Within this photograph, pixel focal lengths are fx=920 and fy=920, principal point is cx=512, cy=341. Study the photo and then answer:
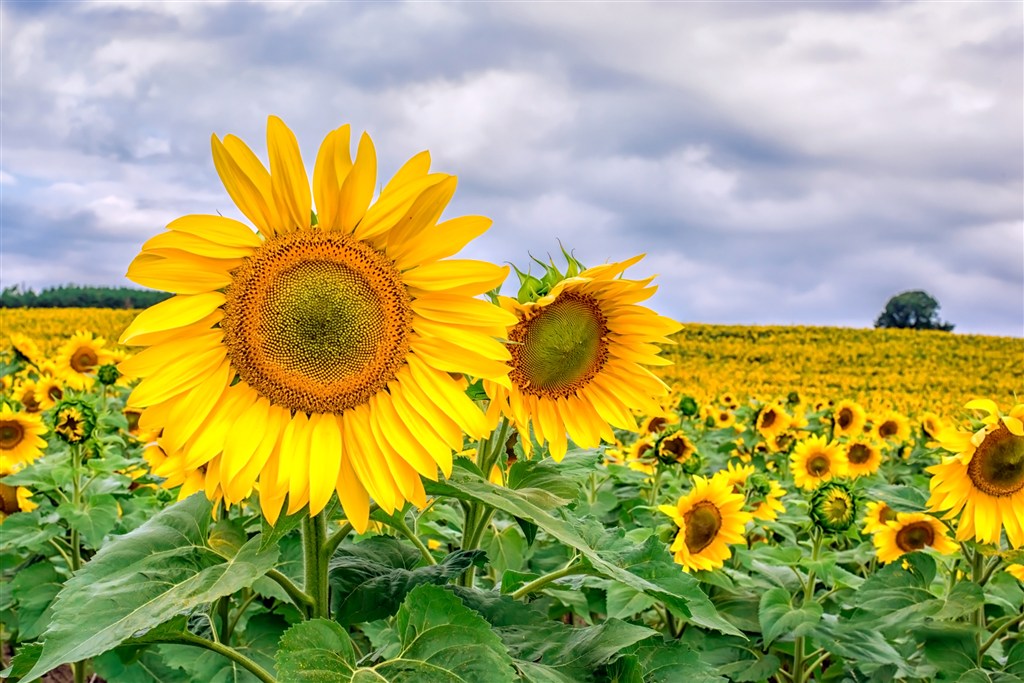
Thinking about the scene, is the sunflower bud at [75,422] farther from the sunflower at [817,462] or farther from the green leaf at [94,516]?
the sunflower at [817,462]

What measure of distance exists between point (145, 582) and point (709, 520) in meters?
2.46

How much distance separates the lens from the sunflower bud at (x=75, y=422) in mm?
3996

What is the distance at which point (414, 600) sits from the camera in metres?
1.69

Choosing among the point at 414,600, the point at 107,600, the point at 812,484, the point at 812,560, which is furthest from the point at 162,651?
the point at 812,484

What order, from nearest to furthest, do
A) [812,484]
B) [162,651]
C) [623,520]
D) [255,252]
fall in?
[255,252]
[162,651]
[623,520]
[812,484]

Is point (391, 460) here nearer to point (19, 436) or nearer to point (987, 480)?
point (987, 480)

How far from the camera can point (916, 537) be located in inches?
159

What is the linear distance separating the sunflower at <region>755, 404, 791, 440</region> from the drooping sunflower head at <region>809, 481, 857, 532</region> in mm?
3212

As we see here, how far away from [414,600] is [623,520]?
11.2 feet

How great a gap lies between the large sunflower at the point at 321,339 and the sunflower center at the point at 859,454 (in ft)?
16.2

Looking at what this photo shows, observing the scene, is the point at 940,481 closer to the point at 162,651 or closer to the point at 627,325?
the point at 627,325

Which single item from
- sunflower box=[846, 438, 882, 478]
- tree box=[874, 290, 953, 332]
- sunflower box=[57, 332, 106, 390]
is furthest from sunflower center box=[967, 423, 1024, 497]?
tree box=[874, 290, 953, 332]

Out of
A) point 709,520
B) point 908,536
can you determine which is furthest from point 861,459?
point 709,520

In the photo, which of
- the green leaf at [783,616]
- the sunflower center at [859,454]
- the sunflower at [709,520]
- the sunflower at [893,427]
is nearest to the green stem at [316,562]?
the green leaf at [783,616]
